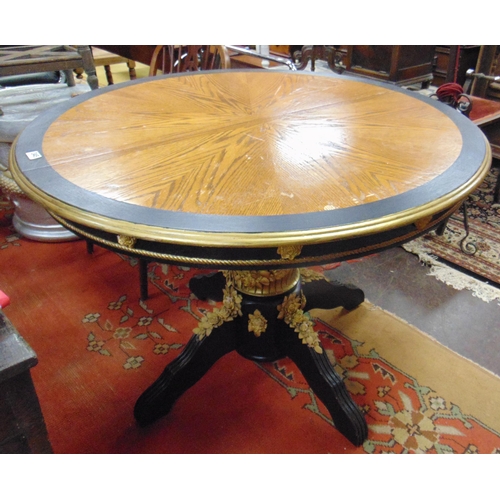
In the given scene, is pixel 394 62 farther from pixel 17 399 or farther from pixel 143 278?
pixel 17 399

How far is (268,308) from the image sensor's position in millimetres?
1158

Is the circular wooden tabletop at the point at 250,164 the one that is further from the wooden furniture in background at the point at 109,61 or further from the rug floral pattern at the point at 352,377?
the wooden furniture in background at the point at 109,61

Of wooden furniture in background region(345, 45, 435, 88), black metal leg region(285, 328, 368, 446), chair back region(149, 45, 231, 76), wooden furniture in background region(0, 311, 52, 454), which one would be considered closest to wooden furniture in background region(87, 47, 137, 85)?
chair back region(149, 45, 231, 76)

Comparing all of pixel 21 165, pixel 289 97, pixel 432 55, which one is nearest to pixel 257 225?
pixel 21 165

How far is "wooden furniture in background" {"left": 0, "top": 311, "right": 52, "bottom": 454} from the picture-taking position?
0.64 meters

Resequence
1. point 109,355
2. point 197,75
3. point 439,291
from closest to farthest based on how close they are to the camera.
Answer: point 109,355 < point 197,75 < point 439,291

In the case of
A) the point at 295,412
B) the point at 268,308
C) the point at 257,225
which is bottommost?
the point at 295,412

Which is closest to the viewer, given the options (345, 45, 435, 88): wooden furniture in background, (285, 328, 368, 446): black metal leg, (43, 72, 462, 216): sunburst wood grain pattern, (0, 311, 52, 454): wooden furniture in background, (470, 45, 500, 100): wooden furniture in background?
(0, 311, 52, 454): wooden furniture in background

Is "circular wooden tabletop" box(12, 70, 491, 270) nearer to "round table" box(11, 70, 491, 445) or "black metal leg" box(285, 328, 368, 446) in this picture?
"round table" box(11, 70, 491, 445)

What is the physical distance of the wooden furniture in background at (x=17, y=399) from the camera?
643mm

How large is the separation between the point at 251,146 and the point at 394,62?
300 centimetres

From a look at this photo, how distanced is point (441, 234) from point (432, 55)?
7.82 feet

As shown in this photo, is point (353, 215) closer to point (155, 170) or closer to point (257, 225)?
point (257, 225)

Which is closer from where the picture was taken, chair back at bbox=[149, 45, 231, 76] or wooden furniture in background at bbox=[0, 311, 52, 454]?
wooden furniture in background at bbox=[0, 311, 52, 454]
